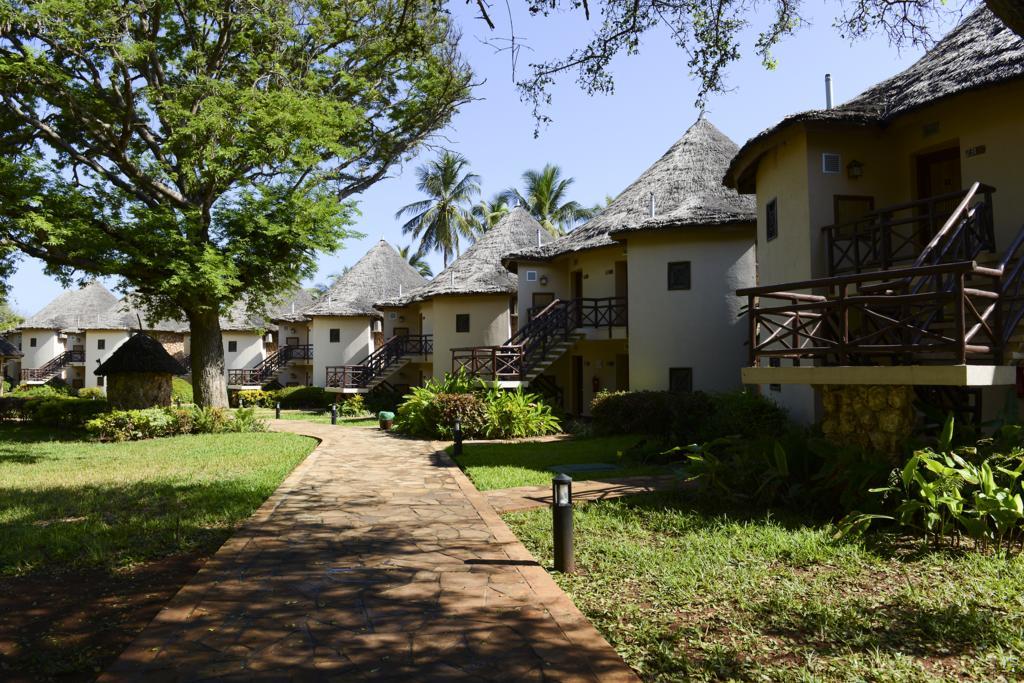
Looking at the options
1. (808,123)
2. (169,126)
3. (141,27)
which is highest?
(141,27)

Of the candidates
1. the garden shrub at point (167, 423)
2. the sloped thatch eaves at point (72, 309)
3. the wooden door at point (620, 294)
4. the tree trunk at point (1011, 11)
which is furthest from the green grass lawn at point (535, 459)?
the sloped thatch eaves at point (72, 309)

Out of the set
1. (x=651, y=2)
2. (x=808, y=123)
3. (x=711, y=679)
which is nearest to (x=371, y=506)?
(x=711, y=679)

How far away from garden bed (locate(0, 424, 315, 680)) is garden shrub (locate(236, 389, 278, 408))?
23.0 m

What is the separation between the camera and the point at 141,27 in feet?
64.4

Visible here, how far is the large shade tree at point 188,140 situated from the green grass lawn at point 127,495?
4.86 metres

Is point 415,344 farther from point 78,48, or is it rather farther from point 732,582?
point 732,582

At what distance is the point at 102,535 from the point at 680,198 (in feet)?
57.7

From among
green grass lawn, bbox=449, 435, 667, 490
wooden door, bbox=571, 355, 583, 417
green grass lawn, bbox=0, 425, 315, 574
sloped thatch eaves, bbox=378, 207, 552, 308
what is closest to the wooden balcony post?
green grass lawn, bbox=449, 435, 667, 490

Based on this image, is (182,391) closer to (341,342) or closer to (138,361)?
(341,342)

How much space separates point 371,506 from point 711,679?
637cm

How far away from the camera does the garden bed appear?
16.4 ft

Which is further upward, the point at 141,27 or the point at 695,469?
the point at 141,27

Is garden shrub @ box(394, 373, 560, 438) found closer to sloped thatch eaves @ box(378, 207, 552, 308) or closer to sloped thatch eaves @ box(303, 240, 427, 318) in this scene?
sloped thatch eaves @ box(378, 207, 552, 308)

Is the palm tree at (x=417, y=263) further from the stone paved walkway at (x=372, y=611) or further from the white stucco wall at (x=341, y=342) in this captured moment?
the stone paved walkway at (x=372, y=611)
